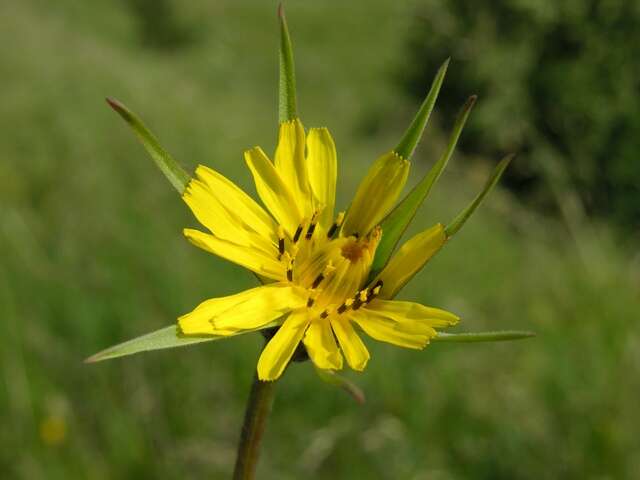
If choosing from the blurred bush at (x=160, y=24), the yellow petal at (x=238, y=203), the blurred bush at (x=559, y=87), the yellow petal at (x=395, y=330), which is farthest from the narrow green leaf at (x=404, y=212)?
the blurred bush at (x=160, y=24)

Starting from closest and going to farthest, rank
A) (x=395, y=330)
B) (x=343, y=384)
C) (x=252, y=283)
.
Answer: (x=343, y=384) < (x=395, y=330) < (x=252, y=283)

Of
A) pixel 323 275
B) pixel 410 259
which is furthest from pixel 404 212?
pixel 323 275

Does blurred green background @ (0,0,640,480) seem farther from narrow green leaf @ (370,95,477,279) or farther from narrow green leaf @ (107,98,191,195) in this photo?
narrow green leaf @ (107,98,191,195)

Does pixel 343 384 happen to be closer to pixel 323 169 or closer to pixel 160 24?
pixel 323 169

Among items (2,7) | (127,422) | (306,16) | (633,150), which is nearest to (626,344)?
(127,422)

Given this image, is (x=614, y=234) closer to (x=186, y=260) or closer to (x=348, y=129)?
(x=186, y=260)

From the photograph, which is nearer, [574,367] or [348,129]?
[574,367]
